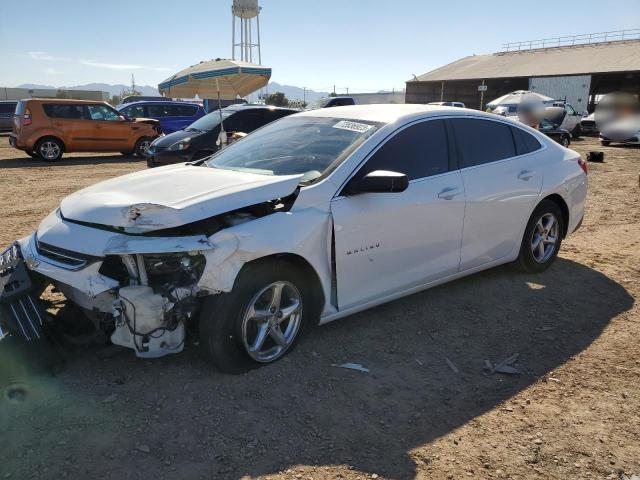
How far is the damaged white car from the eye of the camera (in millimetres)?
2992

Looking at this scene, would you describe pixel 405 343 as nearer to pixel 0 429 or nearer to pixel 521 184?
pixel 521 184

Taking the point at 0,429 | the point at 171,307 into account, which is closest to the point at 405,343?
the point at 171,307


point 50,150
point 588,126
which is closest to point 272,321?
point 50,150

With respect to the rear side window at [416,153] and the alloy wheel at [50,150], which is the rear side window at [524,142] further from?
the alloy wheel at [50,150]

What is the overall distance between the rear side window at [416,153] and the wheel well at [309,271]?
2.46ft

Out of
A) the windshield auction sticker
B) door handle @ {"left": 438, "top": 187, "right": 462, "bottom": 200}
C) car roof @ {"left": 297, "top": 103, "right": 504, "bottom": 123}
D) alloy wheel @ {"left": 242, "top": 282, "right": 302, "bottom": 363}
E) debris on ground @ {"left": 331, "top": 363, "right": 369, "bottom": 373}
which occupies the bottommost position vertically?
debris on ground @ {"left": 331, "top": 363, "right": 369, "bottom": 373}

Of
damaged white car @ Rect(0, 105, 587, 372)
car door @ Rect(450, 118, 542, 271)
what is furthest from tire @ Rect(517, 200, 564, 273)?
damaged white car @ Rect(0, 105, 587, 372)

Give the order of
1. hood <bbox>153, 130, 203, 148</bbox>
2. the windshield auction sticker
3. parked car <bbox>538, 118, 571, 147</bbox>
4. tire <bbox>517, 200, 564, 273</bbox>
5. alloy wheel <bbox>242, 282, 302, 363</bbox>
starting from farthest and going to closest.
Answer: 1. parked car <bbox>538, 118, 571, 147</bbox>
2. hood <bbox>153, 130, 203, 148</bbox>
3. tire <bbox>517, 200, 564, 273</bbox>
4. the windshield auction sticker
5. alloy wheel <bbox>242, 282, 302, 363</bbox>

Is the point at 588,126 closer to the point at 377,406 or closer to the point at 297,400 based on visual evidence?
the point at 377,406

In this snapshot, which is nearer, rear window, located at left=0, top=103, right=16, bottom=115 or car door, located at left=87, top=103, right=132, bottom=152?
car door, located at left=87, top=103, right=132, bottom=152

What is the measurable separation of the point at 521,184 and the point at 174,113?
625 inches

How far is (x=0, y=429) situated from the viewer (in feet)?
8.90

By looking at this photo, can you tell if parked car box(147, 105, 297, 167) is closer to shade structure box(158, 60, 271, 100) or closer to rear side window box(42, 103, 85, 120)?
shade structure box(158, 60, 271, 100)

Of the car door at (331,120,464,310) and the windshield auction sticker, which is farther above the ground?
the windshield auction sticker
